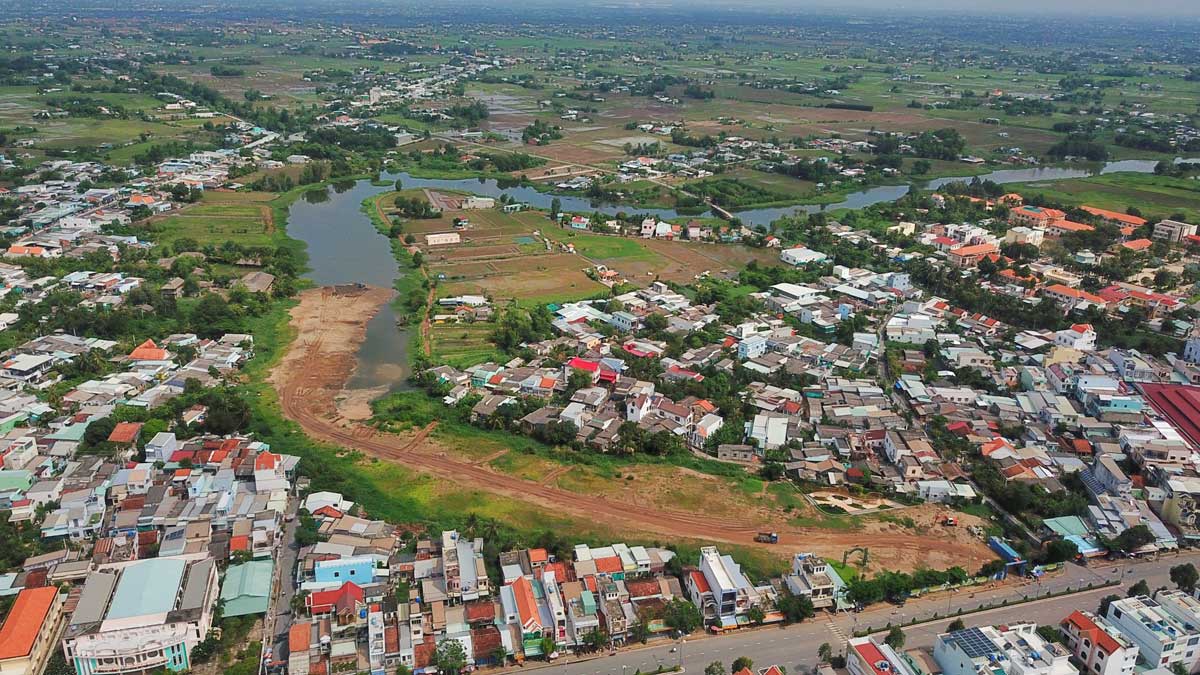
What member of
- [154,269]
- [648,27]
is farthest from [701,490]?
[648,27]

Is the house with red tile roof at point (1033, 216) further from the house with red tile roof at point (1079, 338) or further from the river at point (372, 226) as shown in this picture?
the house with red tile roof at point (1079, 338)

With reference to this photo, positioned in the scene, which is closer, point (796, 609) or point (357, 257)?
point (796, 609)

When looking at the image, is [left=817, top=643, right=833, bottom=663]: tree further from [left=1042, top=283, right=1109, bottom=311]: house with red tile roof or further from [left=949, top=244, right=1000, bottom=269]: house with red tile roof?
[left=949, top=244, right=1000, bottom=269]: house with red tile roof

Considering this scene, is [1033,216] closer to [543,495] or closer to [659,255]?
[659,255]

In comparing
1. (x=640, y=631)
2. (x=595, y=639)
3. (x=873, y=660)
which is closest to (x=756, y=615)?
(x=640, y=631)

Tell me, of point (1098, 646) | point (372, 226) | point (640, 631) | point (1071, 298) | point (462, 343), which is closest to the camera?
point (1098, 646)

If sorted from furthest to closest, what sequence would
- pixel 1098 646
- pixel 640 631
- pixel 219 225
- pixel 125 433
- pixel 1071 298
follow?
pixel 219 225, pixel 1071 298, pixel 125 433, pixel 640 631, pixel 1098 646

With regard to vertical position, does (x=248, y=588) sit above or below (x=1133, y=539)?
below
